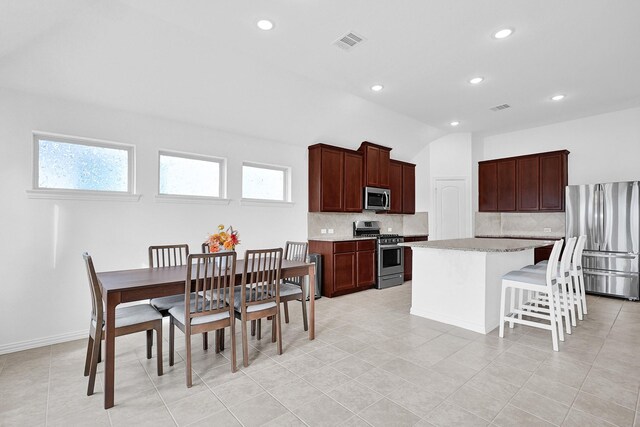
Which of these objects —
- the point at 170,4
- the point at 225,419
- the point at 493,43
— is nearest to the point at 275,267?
the point at 225,419

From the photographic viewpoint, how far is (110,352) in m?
2.14

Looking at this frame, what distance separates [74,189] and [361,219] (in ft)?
14.9

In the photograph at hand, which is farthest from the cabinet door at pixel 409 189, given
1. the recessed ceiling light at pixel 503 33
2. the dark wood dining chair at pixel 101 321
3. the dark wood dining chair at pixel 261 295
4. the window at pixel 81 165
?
the dark wood dining chair at pixel 101 321

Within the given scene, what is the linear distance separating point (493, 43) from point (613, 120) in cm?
398

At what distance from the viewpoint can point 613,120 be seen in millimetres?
5578

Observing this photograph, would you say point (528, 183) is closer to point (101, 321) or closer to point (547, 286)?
point (547, 286)

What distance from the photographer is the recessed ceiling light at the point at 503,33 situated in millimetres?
3107

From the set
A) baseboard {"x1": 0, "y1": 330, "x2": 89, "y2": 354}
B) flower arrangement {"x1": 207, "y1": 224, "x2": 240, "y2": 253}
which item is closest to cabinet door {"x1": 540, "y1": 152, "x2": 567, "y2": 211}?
flower arrangement {"x1": 207, "y1": 224, "x2": 240, "y2": 253}

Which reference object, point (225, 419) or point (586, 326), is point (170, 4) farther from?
point (586, 326)

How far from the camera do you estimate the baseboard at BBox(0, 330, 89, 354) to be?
A: 9.82 feet

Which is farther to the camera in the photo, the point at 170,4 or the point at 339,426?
the point at 170,4

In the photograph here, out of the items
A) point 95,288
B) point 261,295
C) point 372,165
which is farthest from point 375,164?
point 95,288

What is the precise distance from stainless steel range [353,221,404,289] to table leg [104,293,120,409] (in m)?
4.24

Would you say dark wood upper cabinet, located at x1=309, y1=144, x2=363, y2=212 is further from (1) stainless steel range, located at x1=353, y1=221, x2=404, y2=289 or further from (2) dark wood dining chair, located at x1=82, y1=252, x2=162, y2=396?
(2) dark wood dining chair, located at x1=82, y1=252, x2=162, y2=396
